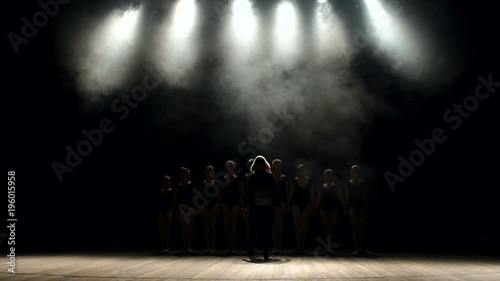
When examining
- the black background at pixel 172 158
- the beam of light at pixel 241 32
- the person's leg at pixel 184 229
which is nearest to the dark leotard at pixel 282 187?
the person's leg at pixel 184 229

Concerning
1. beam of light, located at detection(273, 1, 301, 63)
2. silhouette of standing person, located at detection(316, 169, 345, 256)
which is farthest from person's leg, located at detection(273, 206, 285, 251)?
beam of light, located at detection(273, 1, 301, 63)

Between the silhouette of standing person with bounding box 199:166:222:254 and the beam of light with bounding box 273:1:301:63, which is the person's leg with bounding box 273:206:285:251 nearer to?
the silhouette of standing person with bounding box 199:166:222:254

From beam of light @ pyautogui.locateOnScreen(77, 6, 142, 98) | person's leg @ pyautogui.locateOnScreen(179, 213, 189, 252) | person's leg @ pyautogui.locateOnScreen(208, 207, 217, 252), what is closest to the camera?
person's leg @ pyautogui.locateOnScreen(208, 207, 217, 252)

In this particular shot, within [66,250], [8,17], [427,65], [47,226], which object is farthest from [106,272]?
[427,65]

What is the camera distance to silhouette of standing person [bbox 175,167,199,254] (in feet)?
23.5

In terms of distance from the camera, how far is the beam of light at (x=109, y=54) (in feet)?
31.5

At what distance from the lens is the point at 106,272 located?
15.6ft

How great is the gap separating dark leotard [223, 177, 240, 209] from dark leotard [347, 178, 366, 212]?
1720mm

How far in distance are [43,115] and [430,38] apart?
8269 millimetres

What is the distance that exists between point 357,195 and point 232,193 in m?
1.93

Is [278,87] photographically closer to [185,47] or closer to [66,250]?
[185,47]

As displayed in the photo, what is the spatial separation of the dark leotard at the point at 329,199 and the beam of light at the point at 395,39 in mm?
3857

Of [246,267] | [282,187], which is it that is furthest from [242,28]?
[246,267]

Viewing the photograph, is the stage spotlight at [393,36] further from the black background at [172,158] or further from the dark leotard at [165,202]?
the dark leotard at [165,202]
